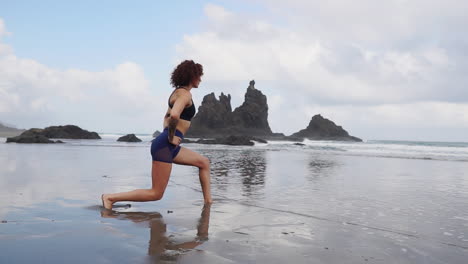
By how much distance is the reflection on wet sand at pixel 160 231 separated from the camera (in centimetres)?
315

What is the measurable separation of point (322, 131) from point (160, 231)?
9767 cm

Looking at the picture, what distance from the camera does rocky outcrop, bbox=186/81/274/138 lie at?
3718 inches

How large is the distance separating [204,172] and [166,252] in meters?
2.39

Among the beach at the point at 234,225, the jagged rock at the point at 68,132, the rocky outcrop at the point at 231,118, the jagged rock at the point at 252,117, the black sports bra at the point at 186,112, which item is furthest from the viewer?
the jagged rock at the point at 252,117

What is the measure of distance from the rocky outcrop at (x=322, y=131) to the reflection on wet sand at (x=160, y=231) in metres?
92.7

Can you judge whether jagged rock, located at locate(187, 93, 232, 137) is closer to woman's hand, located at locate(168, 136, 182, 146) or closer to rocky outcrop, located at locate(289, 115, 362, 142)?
rocky outcrop, located at locate(289, 115, 362, 142)

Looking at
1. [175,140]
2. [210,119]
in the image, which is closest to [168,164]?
[175,140]

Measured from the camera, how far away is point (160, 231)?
12.5 feet

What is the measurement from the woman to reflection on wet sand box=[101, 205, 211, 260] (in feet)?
0.75

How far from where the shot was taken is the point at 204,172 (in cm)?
542

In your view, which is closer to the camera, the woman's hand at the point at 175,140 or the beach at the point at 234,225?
the beach at the point at 234,225

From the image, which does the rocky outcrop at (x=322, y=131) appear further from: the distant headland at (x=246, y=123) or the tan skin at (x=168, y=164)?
the tan skin at (x=168, y=164)

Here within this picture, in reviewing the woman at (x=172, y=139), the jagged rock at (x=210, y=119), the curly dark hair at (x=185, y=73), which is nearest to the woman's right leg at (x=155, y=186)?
the woman at (x=172, y=139)

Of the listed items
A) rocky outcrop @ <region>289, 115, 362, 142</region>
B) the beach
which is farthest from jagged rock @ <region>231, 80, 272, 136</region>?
the beach
